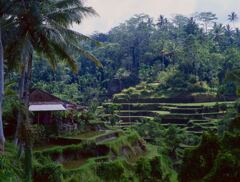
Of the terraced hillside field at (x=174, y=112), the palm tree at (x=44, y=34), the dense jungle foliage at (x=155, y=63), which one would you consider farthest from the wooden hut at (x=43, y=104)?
the dense jungle foliage at (x=155, y=63)

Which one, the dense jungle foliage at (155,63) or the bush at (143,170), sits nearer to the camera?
the bush at (143,170)

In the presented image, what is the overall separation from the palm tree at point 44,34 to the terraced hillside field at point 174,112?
21.9 m

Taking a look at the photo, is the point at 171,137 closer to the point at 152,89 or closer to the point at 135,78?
the point at 152,89

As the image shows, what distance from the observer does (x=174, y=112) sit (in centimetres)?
3975

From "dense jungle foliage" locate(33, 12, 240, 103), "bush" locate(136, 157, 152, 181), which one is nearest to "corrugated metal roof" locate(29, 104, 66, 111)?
"bush" locate(136, 157, 152, 181)

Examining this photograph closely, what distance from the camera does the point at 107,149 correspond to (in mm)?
16969

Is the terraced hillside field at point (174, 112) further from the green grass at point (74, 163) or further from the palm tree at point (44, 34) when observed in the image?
the palm tree at point (44, 34)

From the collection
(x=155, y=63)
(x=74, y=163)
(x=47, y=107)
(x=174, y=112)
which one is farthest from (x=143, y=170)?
(x=155, y=63)

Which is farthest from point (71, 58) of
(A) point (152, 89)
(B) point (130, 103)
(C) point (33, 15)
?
(A) point (152, 89)

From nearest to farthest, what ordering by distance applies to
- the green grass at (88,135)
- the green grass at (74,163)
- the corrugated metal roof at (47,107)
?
the green grass at (74,163) → the corrugated metal roof at (47,107) → the green grass at (88,135)

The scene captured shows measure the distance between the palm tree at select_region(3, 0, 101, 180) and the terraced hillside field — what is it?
861 inches

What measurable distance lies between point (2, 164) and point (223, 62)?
147ft

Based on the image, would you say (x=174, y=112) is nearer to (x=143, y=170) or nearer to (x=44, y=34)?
(x=143, y=170)

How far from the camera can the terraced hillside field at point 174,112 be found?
118 ft
